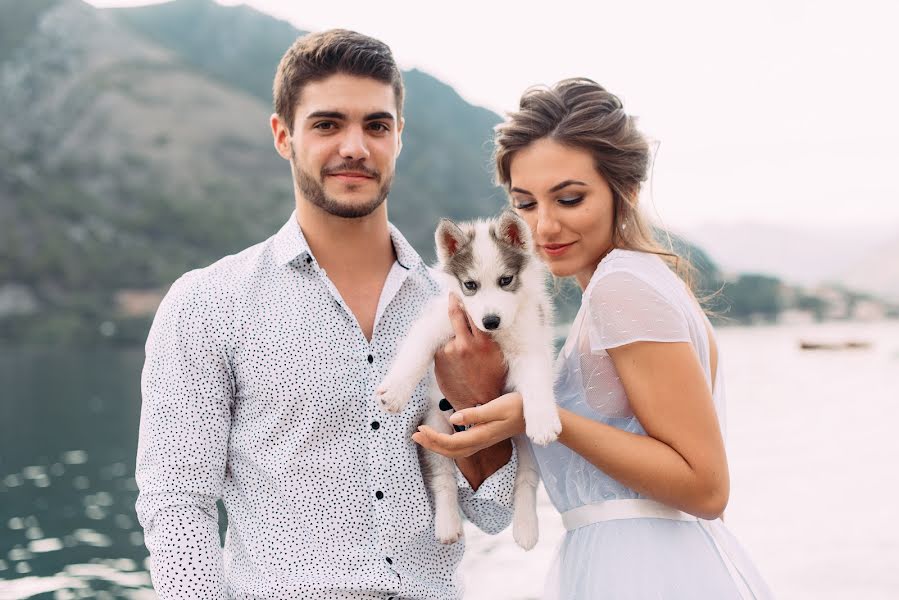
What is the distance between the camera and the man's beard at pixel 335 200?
12.6 feet

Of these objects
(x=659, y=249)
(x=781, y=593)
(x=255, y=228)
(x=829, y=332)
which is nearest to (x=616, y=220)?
(x=659, y=249)

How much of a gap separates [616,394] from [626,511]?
467 mm

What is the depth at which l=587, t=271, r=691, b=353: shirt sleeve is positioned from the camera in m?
3.16

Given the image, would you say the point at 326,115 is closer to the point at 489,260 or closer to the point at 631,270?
the point at 489,260

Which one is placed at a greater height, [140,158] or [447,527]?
[140,158]

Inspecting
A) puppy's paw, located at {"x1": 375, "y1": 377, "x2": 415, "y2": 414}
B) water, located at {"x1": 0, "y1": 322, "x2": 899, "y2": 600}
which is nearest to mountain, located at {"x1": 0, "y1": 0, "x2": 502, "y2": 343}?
water, located at {"x1": 0, "y1": 322, "x2": 899, "y2": 600}

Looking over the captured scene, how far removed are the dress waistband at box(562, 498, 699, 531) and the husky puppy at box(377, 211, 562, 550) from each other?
0.49 m

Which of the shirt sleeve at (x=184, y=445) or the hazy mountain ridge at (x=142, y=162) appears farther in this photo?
the hazy mountain ridge at (x=142, y=162)

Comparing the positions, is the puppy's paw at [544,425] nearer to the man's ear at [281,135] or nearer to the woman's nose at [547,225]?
the woman's nose at [547,225]

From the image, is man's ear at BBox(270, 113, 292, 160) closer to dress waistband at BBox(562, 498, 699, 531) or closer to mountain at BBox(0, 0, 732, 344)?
dress waistband at BBox(562, 498, 699, 531)

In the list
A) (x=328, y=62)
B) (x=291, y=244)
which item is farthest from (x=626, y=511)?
(x=328, y=62)

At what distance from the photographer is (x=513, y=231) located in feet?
13.6

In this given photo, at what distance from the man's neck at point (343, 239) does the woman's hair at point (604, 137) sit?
76 centimetres

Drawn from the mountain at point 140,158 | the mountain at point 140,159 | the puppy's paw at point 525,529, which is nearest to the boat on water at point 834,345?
the mountain at point 140,158
